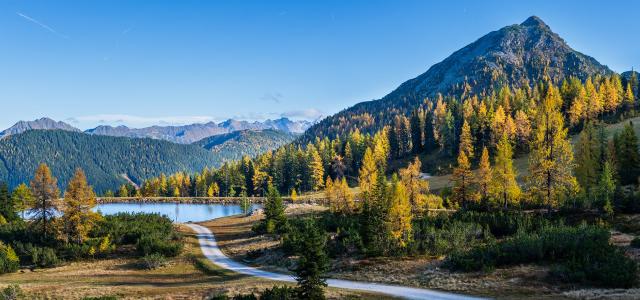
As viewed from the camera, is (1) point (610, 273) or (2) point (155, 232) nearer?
(1) point (610, 273)

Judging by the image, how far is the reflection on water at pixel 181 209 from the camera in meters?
107

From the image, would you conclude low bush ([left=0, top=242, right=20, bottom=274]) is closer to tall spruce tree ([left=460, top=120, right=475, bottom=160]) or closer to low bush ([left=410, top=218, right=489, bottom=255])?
low bush ([left=410, top=218, right=489, bottom=255])

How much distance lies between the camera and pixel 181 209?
121562 mm

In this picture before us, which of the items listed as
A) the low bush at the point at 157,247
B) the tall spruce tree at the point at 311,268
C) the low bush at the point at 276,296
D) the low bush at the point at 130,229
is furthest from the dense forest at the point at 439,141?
the tall spruce tree at the point at 311,268

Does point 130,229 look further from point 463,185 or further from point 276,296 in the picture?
point 463,185

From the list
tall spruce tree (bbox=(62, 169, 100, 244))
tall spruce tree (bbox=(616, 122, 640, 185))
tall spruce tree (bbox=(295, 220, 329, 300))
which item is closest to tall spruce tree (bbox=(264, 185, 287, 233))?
tall spruce tree (bbox=(62, 169, 100, 244))

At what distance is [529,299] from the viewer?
2192 cm

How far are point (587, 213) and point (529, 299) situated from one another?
92.4 ft

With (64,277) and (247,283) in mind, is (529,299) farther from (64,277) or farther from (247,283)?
(64,277)

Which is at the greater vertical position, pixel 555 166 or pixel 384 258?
pixel 555 166

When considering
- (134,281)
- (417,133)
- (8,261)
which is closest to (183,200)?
(417,133)

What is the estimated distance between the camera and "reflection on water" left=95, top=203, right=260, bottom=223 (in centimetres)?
10710

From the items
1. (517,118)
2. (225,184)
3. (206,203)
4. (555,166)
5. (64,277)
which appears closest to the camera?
(64,277)

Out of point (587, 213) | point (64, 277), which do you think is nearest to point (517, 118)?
point (587, 213)
